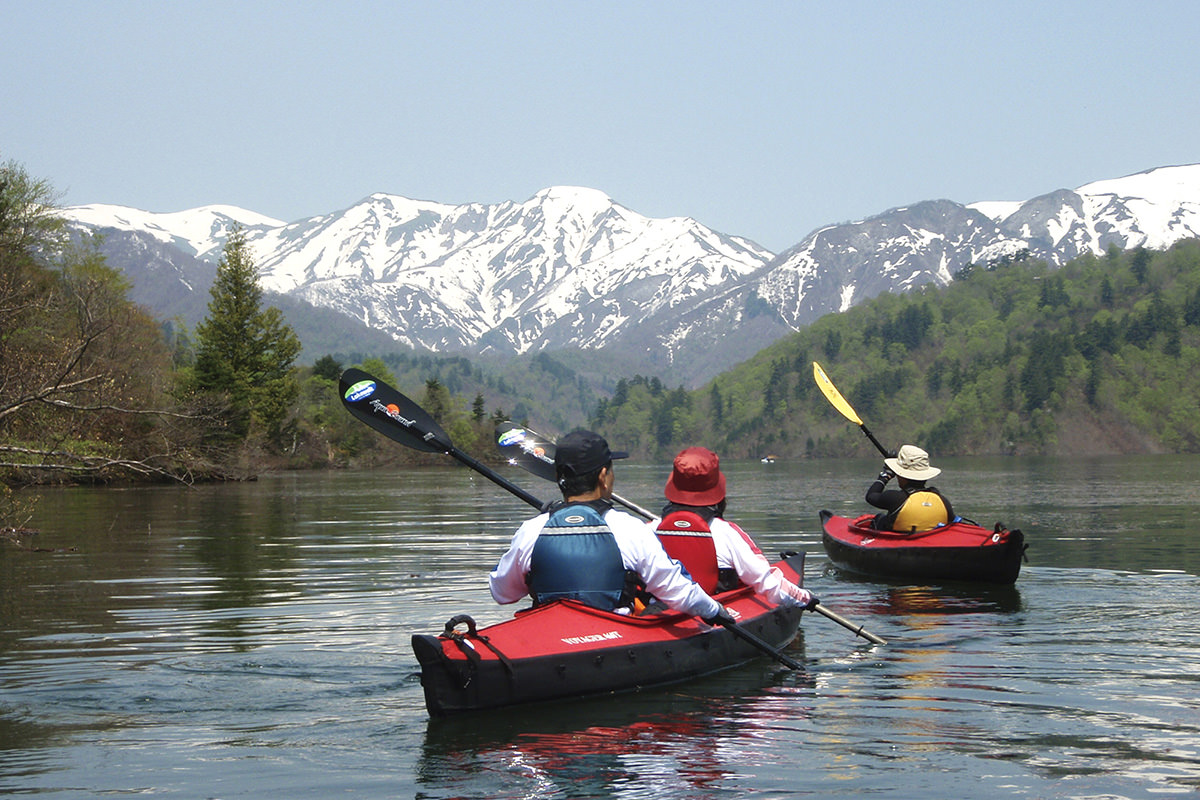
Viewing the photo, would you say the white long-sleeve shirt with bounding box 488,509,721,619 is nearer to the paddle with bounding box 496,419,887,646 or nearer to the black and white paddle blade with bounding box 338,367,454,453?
the black and white paddle blade with bounding box 338,367,454,453

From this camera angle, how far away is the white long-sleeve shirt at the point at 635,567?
32.3 ft

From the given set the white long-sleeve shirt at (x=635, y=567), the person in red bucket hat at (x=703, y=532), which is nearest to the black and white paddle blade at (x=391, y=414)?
the person in red bucket hat at (x=703, y=532)

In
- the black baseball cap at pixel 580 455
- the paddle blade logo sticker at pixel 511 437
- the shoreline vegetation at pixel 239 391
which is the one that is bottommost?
the black baseball cap at pixel 580 455

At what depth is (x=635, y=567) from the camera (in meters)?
10.1

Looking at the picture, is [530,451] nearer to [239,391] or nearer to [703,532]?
[703,532]

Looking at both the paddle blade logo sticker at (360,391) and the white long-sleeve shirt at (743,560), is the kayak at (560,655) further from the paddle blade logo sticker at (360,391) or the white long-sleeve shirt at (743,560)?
the paddle blade logo sticker at (360,391)

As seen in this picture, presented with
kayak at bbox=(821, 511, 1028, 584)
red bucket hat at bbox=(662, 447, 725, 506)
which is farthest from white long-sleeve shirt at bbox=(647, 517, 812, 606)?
kayak at bbox=(821, 511, 1028, 584)

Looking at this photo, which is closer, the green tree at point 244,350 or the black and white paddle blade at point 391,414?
the black and white paddle blade at point 391,414

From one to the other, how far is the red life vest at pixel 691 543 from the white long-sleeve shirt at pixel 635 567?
997 millimetres

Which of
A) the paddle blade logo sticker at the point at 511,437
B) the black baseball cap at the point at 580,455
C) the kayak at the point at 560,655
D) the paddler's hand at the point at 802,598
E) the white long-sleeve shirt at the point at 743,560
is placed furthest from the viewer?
the paddle blade logo sticker at the point at 511,437

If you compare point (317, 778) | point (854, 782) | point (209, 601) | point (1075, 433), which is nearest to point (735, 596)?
point (854, 782)

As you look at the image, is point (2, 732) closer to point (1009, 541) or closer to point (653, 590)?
point (653, 590)

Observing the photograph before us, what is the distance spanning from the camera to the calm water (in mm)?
7961

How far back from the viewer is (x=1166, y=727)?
9.16 meters
